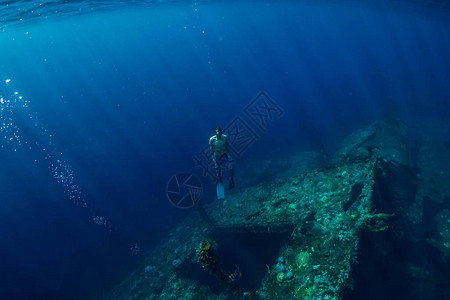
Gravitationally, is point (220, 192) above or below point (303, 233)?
above

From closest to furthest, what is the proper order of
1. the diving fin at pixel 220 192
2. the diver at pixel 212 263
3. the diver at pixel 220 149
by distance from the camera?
the diver at pixel 212 263, the diver at pixel 220 149, the diving fin at pixel 220 192

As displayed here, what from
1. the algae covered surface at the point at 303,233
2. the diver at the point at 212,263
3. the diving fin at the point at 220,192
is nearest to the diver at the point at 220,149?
the diving fin at the point at 220,192

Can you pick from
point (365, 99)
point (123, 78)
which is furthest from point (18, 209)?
point (365, 99)

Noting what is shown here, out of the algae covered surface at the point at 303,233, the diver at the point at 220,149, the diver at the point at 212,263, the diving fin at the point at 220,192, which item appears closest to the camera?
the diver at the point at 212,263

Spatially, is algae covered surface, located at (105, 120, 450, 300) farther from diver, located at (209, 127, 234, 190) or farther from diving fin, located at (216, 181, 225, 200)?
diver, located at (209, 127, 234, 190)

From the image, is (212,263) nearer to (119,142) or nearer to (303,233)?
(303,233)

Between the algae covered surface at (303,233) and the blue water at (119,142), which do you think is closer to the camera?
the algae covered surface at (303,233)

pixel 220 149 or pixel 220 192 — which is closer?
pixel 220 149

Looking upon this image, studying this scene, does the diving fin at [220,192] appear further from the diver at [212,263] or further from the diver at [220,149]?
the diver at [212,263]

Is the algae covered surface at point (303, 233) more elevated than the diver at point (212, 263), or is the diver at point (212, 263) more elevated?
the diver at point (212, 263)

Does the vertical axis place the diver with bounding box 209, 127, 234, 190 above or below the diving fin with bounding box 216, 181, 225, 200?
above

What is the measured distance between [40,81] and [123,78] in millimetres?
19739

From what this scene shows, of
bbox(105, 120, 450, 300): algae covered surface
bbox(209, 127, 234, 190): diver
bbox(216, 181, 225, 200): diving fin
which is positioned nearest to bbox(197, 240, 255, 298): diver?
bbox(105, 120, 450, 300): algae covered surface

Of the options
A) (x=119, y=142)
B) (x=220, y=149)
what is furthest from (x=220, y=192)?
(x=119, y=142)
